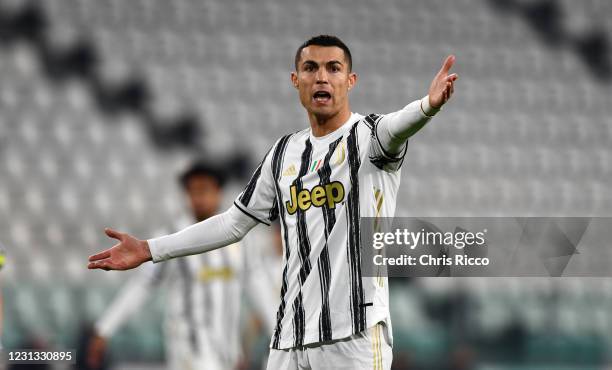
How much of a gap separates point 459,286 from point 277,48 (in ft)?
8.22

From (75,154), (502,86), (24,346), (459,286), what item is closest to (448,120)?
(502,86)

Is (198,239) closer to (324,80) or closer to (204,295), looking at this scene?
(324,80)

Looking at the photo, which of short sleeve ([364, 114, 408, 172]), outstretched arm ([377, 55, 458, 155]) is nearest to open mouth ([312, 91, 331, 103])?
short sleeve ([364, 114, 408, 172])

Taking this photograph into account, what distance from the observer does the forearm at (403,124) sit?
247 centimetres

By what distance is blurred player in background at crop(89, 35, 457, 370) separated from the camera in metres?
2.57

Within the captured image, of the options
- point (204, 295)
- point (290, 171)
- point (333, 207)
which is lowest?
point (204, 295)

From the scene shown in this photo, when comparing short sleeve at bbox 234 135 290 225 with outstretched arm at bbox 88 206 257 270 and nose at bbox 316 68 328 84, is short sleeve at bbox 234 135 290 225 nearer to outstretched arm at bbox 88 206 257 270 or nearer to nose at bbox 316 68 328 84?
outstretched arm at bbox 88 206 257 270

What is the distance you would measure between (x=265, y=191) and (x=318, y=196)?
32 cm

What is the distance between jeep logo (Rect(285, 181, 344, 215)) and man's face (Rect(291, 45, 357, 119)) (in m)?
0.24

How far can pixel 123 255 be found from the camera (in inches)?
117

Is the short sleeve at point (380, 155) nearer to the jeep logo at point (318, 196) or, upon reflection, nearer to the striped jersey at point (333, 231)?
the striped jersey at point (333, 231)

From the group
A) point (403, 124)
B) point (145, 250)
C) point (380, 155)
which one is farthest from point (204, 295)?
point (403, 124)

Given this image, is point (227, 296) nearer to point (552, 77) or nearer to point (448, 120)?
point (448, 120)

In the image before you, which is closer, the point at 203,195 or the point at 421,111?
the point at 421,111
